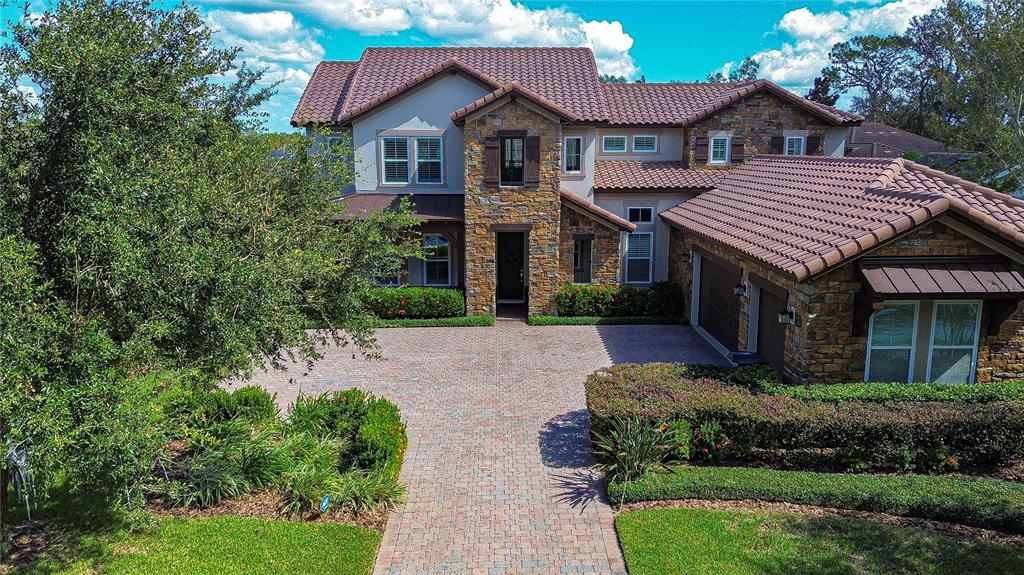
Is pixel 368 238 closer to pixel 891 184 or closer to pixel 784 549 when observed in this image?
pixel 784 549

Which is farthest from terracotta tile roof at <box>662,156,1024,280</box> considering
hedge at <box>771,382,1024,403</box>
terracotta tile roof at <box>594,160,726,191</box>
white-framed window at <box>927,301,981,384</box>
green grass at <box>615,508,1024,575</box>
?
green grass at <box>615,508,1024,575</box>

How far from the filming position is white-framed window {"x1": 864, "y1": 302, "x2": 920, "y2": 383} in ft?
39.9

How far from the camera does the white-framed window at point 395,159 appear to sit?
2183cm

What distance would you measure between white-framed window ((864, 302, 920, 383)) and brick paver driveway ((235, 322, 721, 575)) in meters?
4.82

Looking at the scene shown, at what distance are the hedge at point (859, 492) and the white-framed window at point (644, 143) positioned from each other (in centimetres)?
1560

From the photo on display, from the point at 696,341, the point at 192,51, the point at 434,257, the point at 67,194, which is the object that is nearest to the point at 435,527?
the point at 67,194

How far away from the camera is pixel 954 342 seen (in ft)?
40.7

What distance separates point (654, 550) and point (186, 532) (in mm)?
5697

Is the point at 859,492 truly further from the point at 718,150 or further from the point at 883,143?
the point at 883,143

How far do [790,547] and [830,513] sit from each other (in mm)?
1233

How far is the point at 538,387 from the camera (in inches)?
586

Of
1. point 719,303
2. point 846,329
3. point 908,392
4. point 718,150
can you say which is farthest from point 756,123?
point 908,392

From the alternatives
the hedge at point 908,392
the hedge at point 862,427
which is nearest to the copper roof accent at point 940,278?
the hedge at point 908,392

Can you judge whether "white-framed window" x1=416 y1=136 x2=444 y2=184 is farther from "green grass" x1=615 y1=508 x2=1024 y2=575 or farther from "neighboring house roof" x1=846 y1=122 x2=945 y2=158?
"neighboring house roof" x1=846 y1=122 x2=945 y2=158
